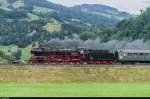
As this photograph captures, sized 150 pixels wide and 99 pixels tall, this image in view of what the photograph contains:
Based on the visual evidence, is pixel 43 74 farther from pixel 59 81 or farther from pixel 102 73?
pixel 102 73

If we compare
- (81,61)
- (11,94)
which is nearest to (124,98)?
(11,94)

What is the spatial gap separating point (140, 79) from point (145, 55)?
2234cm

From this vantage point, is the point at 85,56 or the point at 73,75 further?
the point at 85,56

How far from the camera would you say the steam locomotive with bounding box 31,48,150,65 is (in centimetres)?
Result: 11712

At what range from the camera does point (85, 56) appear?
118 metres

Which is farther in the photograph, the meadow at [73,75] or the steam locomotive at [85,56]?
the steam locomotive at [85,56]

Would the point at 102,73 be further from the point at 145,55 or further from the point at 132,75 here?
the point at 145,55

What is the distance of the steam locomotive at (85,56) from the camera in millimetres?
117125

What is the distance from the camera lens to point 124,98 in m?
60.9

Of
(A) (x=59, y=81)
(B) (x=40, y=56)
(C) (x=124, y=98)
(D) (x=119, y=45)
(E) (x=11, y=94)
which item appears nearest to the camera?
(C) (x=124, y=98)

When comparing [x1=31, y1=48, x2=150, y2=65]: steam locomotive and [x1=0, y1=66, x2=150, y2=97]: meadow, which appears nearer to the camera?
[x1=0, y1=66, x2=150, y2=97]: meadow

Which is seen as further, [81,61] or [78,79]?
[81,61]

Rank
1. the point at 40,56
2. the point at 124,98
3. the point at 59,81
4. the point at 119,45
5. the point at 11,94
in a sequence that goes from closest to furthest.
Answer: the point at 124,98 → the point at 11,94 → the point at 59,81 → the point at 40,56 → the point at 119,45

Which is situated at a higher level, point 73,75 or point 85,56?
point 85,56
